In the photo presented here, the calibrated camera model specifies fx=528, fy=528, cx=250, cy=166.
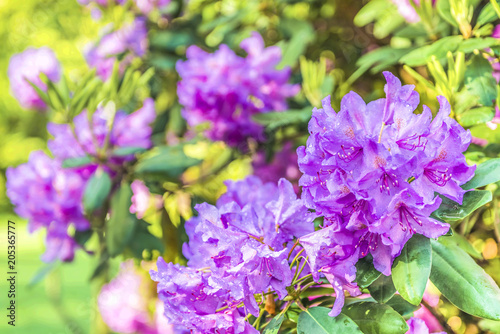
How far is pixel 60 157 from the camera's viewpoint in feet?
4.77

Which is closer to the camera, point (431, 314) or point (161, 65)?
point (431, 314)

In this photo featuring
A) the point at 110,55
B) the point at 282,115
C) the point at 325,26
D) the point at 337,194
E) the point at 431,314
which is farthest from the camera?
the point at 325,26

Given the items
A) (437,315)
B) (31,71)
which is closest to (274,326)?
(437,315)

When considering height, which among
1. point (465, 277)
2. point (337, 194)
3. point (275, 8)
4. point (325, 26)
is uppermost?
point (337, 194)

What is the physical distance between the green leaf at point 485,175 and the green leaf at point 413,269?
0.10m

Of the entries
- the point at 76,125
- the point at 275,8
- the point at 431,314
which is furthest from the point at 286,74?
the point at 431,314

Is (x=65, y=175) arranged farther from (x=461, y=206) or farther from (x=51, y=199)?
(x=461, y=206)

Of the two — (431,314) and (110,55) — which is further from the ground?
(110,55)

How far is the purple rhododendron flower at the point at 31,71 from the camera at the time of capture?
220cm

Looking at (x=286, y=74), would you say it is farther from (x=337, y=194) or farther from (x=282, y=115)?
(x=337, y=194)

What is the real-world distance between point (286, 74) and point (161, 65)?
1.59ft

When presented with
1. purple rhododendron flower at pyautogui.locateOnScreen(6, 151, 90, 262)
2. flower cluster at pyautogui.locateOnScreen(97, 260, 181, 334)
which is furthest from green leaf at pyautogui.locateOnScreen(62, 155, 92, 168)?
flower cluster at pyautogui.locateOnScreen(97, 260, 181, 334)

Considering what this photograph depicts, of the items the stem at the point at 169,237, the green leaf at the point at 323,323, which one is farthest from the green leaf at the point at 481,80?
the stem at the point at 169,237

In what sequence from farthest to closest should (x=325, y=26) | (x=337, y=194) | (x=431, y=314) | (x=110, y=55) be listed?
(x=325, y=26)
(x=110, y=55)
(x=431, y=314)
(x=337, y=194)
